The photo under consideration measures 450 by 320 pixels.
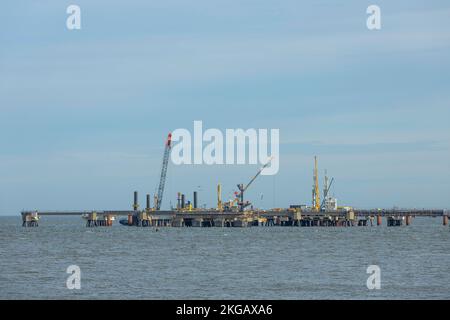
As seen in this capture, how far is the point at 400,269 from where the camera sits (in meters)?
89.8

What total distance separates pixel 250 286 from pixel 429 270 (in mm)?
25012

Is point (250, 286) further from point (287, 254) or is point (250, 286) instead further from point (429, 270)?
point (287, 254)

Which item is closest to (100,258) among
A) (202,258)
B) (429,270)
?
(202,258)

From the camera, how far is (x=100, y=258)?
109500 mm

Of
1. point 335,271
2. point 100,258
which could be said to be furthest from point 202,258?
point 335,271

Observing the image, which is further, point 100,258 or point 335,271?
point 100,258
